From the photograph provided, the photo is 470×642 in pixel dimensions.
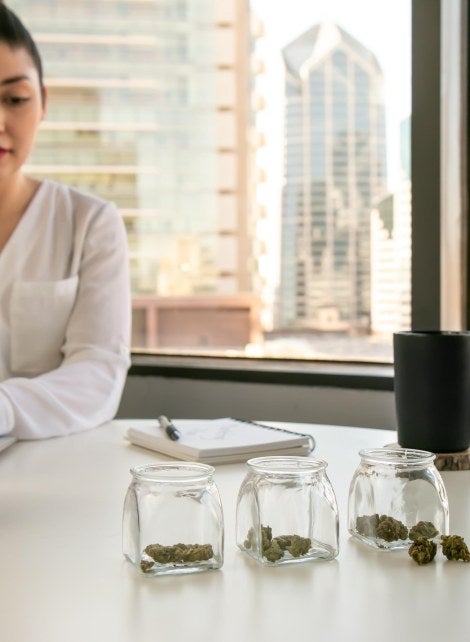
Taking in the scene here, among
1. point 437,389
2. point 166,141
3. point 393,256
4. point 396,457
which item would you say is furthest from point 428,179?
point 396,457

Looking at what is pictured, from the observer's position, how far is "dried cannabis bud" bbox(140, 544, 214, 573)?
30.4 inches

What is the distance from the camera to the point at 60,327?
193cm

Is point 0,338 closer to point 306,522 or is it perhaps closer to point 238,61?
point 238,61

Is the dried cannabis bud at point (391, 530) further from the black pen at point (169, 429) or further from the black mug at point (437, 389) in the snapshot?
the black pen at point (169, 429)

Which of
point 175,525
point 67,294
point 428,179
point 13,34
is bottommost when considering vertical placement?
point 175,525

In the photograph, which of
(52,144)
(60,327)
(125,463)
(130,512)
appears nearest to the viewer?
(130,512)

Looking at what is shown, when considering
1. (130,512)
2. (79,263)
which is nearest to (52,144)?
(79,263)

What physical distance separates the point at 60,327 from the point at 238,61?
1.01 m

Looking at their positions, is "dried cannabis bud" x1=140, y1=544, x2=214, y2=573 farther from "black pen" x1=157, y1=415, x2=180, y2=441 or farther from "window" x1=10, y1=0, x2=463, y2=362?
"window" x1=10, y1=0, x2=463, y2=362

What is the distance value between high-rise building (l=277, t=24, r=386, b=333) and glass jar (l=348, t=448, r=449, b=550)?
1524mm

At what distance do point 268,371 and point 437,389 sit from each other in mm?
1148

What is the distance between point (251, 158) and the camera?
8.30 feet

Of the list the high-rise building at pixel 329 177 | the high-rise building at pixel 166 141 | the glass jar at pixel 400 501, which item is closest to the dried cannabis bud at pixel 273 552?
the glass jar at pixel 400 501

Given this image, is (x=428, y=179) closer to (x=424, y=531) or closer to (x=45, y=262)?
(x=45, y=262)
